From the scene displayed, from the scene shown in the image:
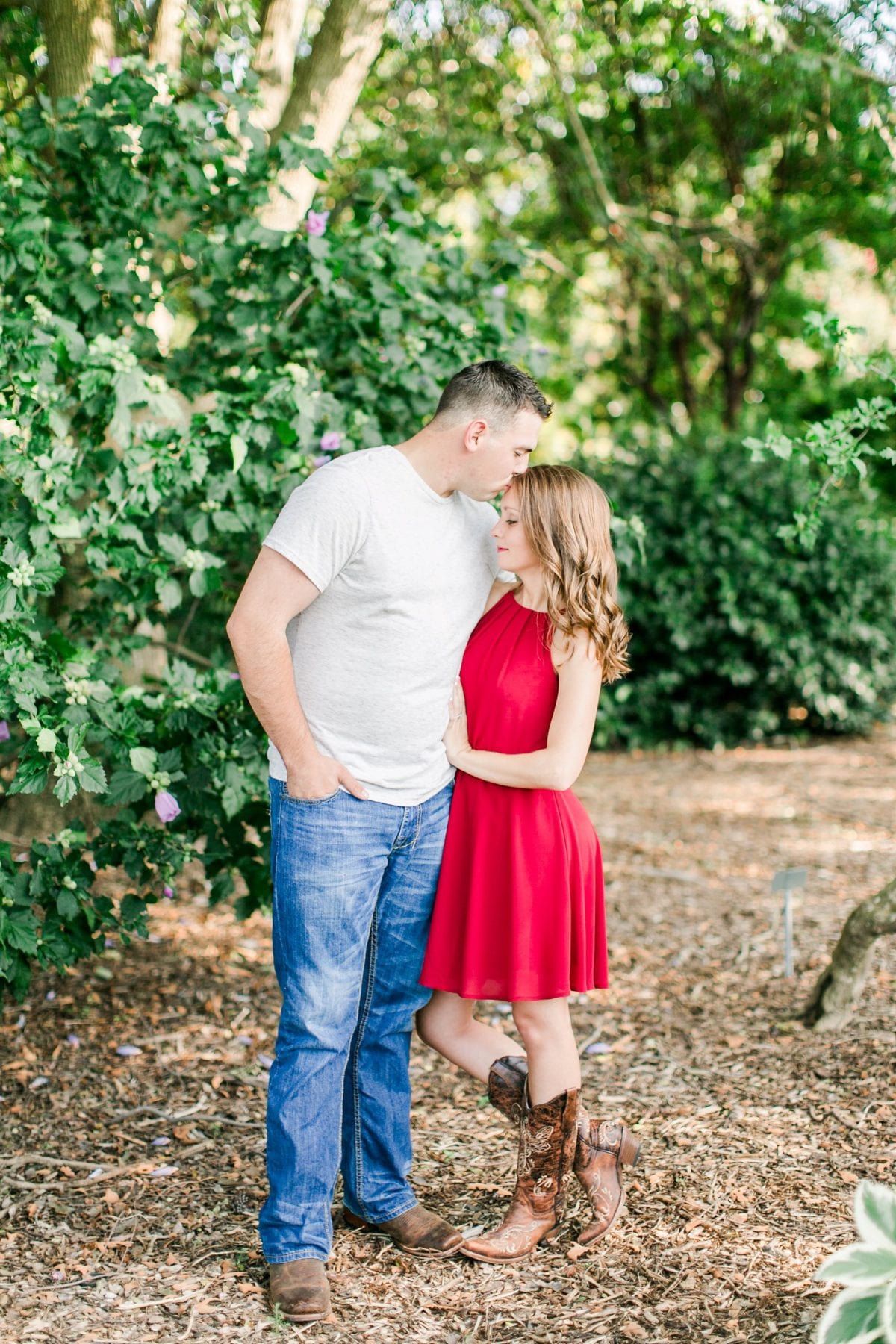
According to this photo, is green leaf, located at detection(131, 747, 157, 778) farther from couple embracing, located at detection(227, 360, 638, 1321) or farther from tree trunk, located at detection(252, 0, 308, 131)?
tree trunk, located at detection(252, 0, 308, 131)

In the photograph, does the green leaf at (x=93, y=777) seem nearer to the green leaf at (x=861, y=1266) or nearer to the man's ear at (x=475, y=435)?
the man's ear at (x=475, y=435)

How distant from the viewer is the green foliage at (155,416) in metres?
2.90

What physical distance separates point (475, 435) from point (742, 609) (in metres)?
5.73

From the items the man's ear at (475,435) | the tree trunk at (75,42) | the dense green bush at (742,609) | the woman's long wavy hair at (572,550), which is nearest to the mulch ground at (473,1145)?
the woman's long wavy hair at (572,550)

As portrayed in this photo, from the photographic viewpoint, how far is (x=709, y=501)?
7906mm

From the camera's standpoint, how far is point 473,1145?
314 cm

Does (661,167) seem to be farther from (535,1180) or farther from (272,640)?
(535,1180)

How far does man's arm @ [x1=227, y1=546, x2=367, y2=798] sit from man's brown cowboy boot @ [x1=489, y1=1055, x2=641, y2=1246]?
96cm

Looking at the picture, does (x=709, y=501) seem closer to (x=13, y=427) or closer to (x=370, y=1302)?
(x=13, y=427)

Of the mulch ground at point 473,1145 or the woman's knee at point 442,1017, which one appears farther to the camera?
the woman's knee at point 442,1017

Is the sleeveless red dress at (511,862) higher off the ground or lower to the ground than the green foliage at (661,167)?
lower

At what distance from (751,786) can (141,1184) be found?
15.9ft

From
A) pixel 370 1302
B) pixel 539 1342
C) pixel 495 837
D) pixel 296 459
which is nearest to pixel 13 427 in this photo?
pixel 296 459

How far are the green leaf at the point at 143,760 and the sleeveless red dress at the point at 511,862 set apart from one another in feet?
2.57
